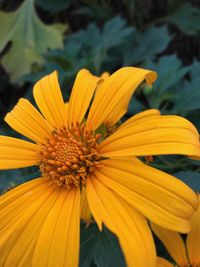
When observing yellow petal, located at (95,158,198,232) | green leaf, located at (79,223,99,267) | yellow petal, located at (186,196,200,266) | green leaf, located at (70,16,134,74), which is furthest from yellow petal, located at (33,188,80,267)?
green leaf, located at (70,16,134,74)

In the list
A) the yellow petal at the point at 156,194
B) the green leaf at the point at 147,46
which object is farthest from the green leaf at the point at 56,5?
the yellow petal at the point at 156,194

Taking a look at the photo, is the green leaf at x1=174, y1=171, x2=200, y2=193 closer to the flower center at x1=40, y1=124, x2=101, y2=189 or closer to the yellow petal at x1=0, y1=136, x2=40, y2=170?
the flower center at x1=40, y1=124, x2=101, y2=189

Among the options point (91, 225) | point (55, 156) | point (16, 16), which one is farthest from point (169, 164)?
point (16, 16)

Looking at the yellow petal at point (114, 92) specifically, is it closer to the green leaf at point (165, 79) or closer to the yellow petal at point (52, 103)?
the yellow petal at point (52, 103)

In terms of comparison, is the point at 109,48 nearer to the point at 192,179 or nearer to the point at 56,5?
the point at 56,5

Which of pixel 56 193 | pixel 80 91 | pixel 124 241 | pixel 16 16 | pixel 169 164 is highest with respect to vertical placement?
pixel 16 16

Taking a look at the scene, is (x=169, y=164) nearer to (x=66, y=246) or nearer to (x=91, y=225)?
(x=91, y=225)
